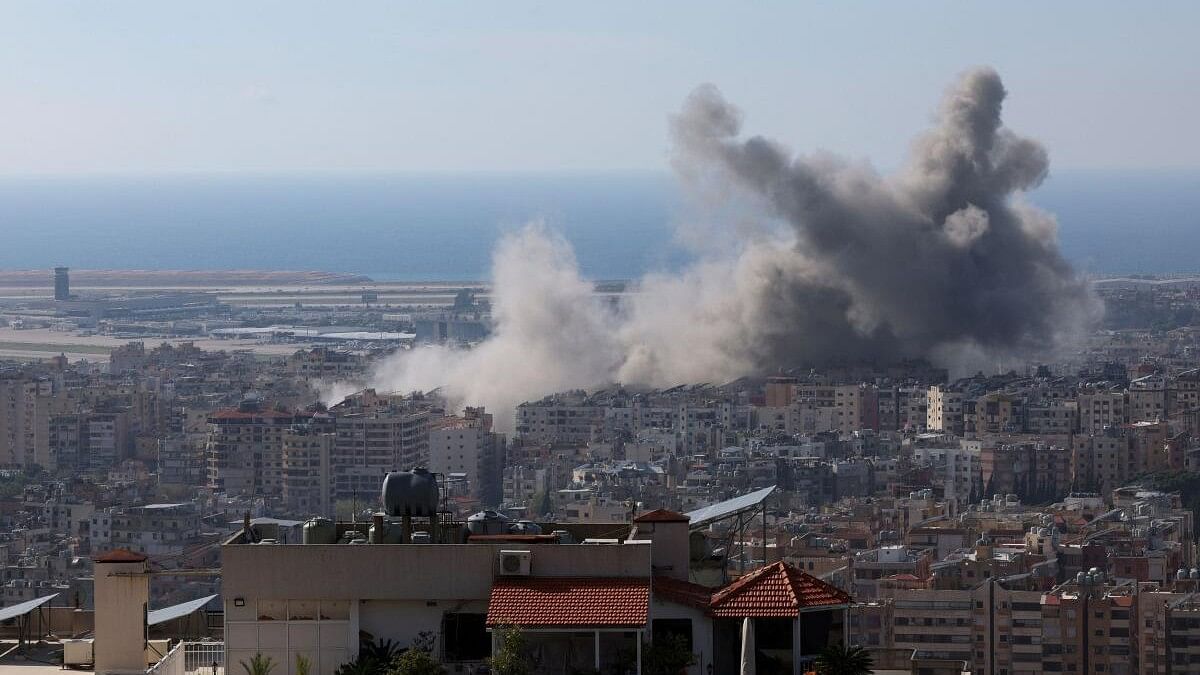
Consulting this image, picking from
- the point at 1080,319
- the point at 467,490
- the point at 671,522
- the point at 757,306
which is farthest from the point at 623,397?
the point at 671,522

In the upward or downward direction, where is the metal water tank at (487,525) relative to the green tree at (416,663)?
upward

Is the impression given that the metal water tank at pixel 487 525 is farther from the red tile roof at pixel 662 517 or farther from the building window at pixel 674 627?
the building window at pixel 674 627

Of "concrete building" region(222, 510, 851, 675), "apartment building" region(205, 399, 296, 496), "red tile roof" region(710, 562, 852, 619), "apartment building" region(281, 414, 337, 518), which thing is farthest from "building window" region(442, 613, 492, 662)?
"apartment building" region(205, 399, 296, 496)

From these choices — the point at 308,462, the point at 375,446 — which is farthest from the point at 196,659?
the point at 375,446

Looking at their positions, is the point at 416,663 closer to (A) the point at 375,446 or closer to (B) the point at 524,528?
(B) the point at 524,528

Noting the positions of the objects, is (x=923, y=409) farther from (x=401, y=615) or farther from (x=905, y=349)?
(x=401, y=615)

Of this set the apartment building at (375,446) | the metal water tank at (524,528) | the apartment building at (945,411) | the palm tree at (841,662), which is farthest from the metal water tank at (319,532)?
the apartment building at (945,411)
